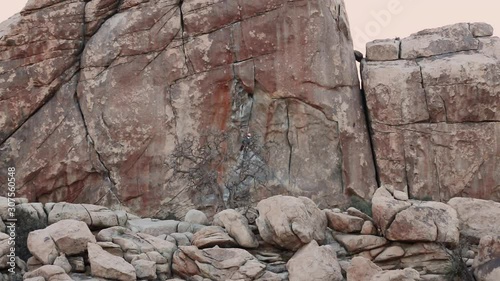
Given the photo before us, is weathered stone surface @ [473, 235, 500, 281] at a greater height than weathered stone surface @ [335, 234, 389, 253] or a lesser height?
lesser

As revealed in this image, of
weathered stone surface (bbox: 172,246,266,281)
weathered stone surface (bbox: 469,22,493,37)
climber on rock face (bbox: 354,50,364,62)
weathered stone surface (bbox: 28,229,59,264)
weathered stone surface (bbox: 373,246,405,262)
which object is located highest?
weathered stone surface (bbox: 469,22,493,37)

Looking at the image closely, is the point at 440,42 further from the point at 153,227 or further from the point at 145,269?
the point at 145,269

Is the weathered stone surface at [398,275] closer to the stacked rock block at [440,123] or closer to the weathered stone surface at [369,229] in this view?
the weathered stone surface at [369,229]

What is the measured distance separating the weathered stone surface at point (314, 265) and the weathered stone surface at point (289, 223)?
0.86ft

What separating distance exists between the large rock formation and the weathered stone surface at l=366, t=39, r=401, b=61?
4.13 ft

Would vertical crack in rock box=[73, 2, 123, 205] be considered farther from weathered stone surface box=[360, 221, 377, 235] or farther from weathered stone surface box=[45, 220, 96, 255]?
weathered stone surface box=[360, 221, 377, 235]

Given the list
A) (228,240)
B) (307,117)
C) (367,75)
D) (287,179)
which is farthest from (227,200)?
(228,240)

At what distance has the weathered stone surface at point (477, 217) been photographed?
→ 47.1 feet

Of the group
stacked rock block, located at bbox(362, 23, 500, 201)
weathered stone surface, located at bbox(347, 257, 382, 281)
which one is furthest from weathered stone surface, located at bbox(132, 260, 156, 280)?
stacked rock block, located at bbox(362, 23, 500, 201)

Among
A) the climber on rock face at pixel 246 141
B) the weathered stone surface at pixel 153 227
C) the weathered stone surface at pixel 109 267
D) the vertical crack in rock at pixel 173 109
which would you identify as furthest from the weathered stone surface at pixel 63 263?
the climber on rock face at pixel 246 141

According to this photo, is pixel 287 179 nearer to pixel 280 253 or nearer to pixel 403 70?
pixel 403 70

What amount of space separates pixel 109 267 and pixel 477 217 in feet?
21.4

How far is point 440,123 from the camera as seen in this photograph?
25.1 metres

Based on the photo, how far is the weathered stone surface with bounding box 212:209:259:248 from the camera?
13.7m
